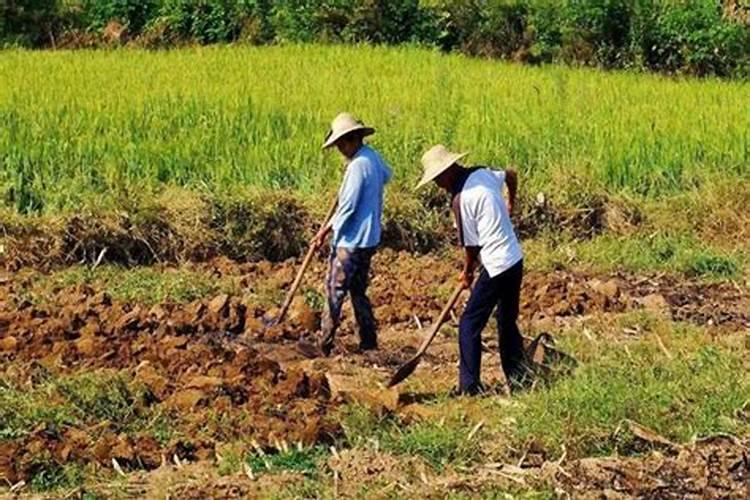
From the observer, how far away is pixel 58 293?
8008 millimetres

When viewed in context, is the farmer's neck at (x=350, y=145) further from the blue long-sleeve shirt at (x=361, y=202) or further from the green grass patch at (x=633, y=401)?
the green grass patch at (x=633, y=401)

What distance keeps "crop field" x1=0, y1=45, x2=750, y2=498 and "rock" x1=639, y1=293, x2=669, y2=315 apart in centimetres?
2

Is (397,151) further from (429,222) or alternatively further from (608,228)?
(608,228)

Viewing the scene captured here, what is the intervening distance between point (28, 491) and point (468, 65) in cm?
1166

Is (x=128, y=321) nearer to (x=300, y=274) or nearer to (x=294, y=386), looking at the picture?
(x=300, y=274)

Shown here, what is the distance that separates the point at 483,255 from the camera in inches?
237

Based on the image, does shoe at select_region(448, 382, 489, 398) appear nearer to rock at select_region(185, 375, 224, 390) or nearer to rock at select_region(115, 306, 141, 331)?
rock at select_region(185, 375, 224, 390)

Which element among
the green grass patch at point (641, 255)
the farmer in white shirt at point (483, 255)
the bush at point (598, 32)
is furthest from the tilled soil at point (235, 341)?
the bush at point (598, 32)

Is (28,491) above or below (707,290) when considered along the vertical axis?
above

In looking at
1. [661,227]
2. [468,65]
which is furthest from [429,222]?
[468,65]

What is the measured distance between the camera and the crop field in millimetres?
5090

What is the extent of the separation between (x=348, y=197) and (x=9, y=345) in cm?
191

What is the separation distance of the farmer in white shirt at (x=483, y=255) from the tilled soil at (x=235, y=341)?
72 cm

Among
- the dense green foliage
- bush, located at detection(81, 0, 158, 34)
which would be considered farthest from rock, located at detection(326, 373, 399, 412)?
bush, located at detection(81, 0, 158, 34)
